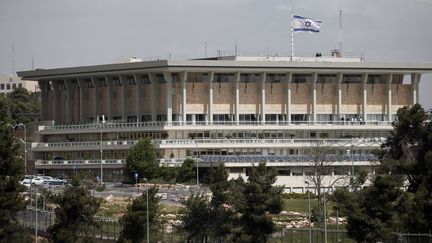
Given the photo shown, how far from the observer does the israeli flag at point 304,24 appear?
171 meters

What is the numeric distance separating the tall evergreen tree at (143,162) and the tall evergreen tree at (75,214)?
58.6 meters

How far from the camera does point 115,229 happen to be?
108812mm

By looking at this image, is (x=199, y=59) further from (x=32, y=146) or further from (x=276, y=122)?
(x=32, y=146)

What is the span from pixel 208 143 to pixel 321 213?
64.0 meters

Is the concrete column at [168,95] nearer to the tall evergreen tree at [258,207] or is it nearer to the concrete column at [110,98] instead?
the concrete column at [110,98]

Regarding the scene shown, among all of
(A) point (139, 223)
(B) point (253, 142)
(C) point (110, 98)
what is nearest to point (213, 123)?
(B) point (253, 142)

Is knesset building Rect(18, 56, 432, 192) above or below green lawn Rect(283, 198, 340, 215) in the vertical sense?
above

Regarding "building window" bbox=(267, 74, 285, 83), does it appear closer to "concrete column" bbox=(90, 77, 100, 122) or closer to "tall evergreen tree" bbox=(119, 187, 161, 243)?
"concrete column" bbox=(90, 77, 100, 122)

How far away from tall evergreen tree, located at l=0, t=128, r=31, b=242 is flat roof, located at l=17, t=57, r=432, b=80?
57.5 meters

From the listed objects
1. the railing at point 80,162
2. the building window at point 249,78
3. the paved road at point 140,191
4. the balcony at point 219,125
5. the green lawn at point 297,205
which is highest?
the building window at point 249,78

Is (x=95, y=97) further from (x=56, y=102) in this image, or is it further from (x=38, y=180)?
(x=38, y=180)

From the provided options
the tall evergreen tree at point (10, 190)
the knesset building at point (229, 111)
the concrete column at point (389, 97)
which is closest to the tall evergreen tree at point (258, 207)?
the tall evergreen tree at point (10, 190)

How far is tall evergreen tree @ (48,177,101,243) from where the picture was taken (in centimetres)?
10200

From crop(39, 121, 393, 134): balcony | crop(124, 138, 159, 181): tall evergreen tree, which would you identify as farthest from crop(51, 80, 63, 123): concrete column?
crop(124, 138, 159, 181): tall evergreen tree
